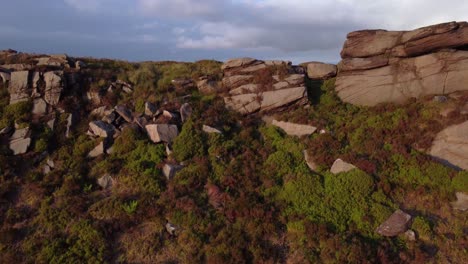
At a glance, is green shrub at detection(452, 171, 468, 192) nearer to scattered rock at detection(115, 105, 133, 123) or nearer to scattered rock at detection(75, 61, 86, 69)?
scattered rock at detection(115, 105, 133, 123)

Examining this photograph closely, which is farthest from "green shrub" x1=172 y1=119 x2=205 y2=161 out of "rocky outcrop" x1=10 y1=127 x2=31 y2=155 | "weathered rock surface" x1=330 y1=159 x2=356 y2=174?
"rocky outcrop" x1=10 y1=127 x2=31 y2=155

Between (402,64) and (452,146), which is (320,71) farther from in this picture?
(452,146)

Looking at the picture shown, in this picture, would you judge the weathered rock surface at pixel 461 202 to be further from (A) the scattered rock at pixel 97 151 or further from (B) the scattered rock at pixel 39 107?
(B) the scattered rock at pixel 39 107

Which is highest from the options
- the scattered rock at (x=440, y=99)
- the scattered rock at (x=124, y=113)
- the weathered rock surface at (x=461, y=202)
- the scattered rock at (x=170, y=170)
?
the scattered rock at (x=440, y=99)

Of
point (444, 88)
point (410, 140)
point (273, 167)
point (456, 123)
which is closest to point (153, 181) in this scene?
point (273, 167)

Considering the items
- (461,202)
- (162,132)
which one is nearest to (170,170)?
(162,132)

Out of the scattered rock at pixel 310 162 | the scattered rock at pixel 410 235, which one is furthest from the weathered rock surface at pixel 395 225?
the scattered rock at pixel 310 162
